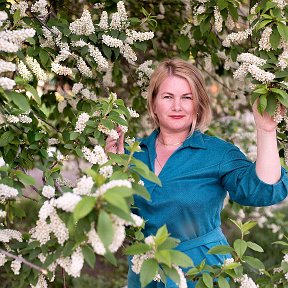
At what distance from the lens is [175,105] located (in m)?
2.77

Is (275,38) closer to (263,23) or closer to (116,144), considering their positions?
(263,23)

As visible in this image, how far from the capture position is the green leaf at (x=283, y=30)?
8.34 feet

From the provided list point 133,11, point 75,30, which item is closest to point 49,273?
point 75,30

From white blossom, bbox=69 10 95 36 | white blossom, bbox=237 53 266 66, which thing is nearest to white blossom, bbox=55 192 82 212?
white blossom, bbox=237 53 266 66

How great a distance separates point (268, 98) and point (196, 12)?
1077 millimetres

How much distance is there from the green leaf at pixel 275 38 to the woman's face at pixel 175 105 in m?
0.44

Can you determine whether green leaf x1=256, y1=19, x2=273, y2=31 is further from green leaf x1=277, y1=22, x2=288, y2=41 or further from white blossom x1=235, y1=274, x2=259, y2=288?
white blossom x1=235, y1=274, x2=259, y2=288

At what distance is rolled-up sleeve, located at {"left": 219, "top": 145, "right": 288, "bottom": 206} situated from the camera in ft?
7.97

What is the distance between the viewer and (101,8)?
Answer: 11.0ft

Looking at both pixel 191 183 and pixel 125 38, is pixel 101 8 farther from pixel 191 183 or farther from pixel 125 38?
pixel 191 183

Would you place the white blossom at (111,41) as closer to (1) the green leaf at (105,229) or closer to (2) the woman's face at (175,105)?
(2) the woman's face at (175,105)

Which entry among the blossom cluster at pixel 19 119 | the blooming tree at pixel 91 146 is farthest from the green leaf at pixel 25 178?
the blossom cluster at pixel 19 119

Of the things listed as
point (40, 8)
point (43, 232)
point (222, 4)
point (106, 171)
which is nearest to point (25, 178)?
point (43, 232)

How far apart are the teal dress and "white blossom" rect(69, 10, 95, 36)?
69 centimetres
